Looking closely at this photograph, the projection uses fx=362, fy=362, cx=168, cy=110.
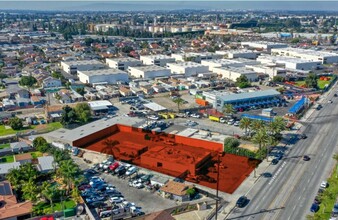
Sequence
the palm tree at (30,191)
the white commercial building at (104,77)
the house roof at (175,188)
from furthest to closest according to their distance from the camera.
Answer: the white commercial building at (104,77), the house roof at (175,188), the palm tree at (30,191)

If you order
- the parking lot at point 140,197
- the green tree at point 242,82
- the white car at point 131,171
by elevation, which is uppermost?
the green tree at point 242,82

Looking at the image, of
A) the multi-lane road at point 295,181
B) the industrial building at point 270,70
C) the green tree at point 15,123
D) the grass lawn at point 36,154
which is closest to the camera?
the multi-lane road at point 295,181

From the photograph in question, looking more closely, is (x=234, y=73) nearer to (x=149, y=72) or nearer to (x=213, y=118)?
(x=149, y=72)

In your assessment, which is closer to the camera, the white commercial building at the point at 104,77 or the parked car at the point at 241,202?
the parked car at the point at 241,202

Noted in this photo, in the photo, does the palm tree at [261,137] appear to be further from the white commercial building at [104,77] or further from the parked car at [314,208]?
the white commercial building at [104,77]

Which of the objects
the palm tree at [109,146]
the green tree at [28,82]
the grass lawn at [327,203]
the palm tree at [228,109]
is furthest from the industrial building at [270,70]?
the grass lawn at [327,203]
